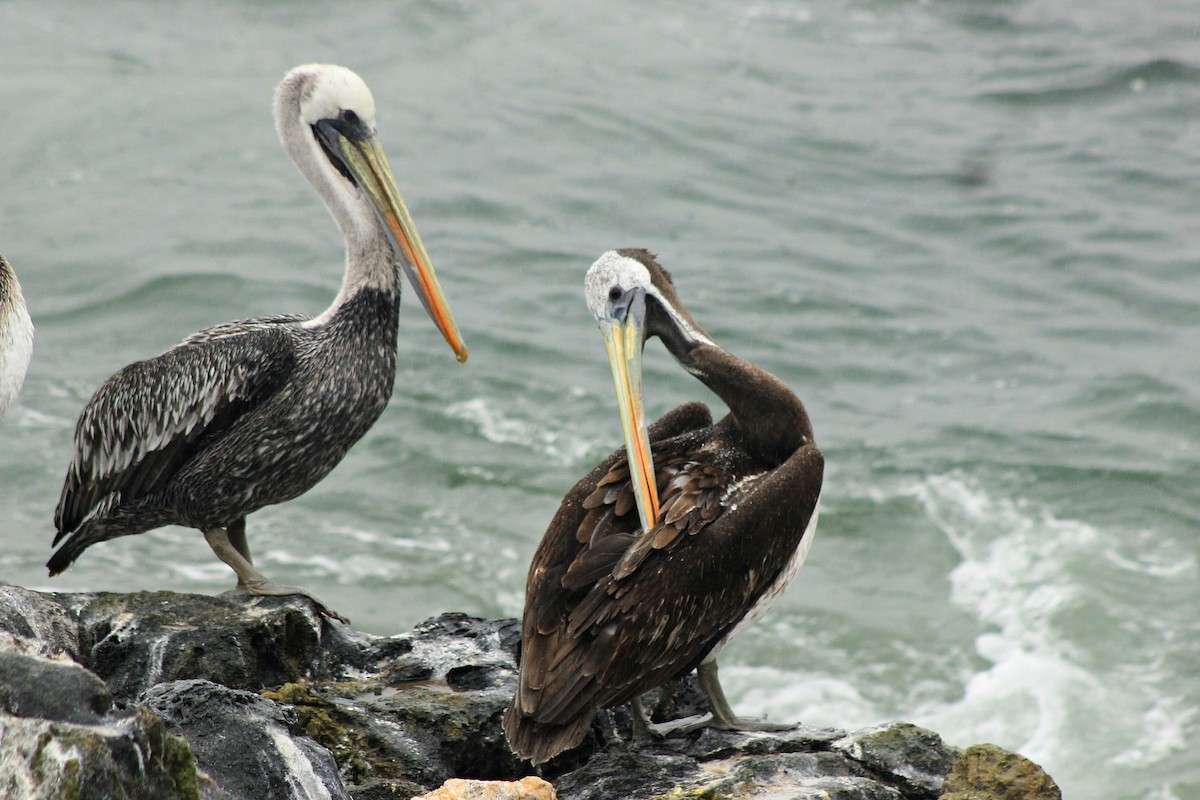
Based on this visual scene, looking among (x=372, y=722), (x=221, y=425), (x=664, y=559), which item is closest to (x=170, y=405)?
(x=221, y=425)

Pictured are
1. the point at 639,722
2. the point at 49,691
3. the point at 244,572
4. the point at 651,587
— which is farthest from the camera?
the point at 244,572

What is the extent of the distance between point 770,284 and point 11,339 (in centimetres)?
791

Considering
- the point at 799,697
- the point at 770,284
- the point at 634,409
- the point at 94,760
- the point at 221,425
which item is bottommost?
the point at 799,697

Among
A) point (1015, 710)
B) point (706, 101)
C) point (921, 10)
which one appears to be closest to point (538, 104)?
point (706, 101)

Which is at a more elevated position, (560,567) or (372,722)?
(560,567)

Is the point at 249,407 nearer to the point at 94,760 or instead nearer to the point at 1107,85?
the point at 94,760

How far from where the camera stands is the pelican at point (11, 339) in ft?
15.4

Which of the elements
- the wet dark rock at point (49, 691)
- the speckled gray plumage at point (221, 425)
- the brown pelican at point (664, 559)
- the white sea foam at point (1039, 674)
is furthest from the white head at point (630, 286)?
the white sea foam at point (1039, 674)

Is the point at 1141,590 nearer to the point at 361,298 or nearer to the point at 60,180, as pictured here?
the point at 361,298

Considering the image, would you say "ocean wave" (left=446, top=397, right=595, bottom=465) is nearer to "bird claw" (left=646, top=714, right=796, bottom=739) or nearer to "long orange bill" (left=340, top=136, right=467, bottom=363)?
"long orange bill" (left=340, top=136, right=467, bottom=363)

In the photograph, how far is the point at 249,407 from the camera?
5266mm

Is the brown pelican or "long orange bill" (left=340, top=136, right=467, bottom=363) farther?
"long orange bill" (left=340, top=136, right=467, bottom=363)

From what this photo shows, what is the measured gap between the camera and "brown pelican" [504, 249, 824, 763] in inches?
161

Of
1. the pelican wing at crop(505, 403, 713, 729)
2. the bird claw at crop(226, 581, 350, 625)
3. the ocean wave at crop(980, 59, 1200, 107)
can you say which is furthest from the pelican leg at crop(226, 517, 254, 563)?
the ocean wave at crop(980, 59, 1200, 107)
